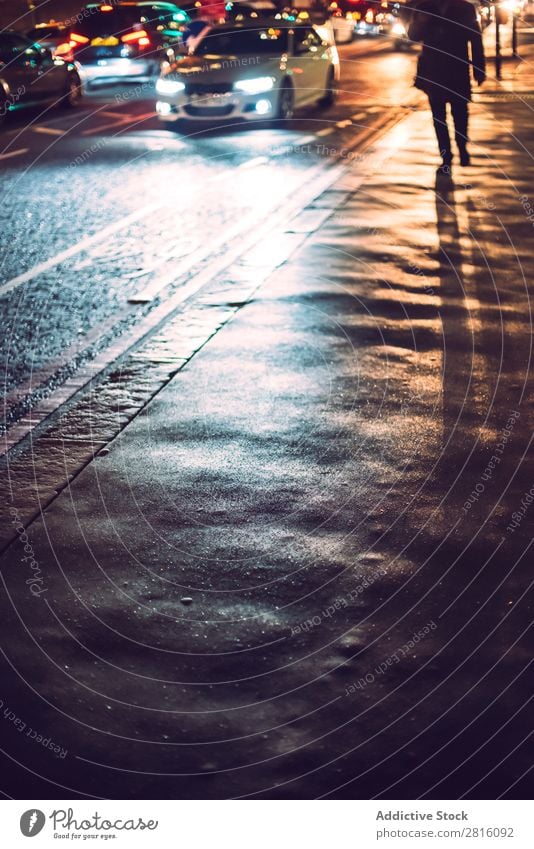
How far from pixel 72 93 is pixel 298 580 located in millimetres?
20540

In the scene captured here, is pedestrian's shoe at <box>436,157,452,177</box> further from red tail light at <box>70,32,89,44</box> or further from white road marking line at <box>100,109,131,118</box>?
red tail light at <box>70,32,89,44</box>

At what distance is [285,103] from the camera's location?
19031 millimetres

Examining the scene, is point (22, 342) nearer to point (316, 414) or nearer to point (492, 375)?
point (316, 414)

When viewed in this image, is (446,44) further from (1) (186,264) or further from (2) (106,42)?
(2) (106,42)

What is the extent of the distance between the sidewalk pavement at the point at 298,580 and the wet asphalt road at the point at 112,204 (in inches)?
43.4

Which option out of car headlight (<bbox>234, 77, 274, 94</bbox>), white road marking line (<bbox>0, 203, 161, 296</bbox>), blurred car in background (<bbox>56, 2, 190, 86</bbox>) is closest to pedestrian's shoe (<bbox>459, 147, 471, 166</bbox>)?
white road marking line (<bbox>0, 203, 161, 296</bbox>)

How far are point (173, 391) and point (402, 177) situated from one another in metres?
7.98

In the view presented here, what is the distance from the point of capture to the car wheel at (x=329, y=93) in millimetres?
21406

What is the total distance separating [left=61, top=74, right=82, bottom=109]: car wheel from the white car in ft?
11.0

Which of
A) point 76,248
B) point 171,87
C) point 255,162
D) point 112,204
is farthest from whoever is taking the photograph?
point 171,87

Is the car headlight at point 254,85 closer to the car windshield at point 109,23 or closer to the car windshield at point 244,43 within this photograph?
the car windshield at point 244,43

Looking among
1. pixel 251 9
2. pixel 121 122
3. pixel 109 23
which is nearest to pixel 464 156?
pixel 121 122

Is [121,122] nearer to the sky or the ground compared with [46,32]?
nearer to the ground

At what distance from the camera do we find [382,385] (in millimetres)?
6676
